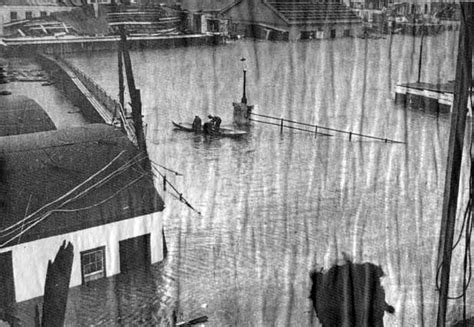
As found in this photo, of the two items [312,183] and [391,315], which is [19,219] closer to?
[312,183]

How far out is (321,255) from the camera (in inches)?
50.9

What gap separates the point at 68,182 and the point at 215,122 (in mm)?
333

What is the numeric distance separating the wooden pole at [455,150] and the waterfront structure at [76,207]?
62cm

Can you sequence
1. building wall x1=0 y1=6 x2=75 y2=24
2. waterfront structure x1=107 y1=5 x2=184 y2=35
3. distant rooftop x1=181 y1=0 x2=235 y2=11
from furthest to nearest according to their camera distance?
distant rooftop x1=181 y1=0 x2=235 y2=11
waterfront structure x1=107 y1=5 x2=184 y2=35
building wall x1=0 y1=6 x2=75 y2=24

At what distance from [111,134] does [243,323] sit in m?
0.45

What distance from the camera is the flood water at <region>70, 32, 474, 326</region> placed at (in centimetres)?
120

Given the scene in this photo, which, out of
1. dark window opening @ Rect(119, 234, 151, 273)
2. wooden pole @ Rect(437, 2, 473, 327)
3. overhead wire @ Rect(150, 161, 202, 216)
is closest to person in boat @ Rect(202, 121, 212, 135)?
overhead wire @ Rect(150, 161, 202, 216)

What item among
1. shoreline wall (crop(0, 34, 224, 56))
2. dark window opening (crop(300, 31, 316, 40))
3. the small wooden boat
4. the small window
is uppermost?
dark window opening (crop(300, 31, 316, 40))

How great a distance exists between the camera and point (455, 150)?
1.36 meters

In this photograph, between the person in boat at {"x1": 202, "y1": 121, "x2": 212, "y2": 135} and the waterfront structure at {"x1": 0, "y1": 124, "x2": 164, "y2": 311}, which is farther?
the person in boat at {"x1": 202, "y1": 121, "x2": 212, "y2": 135}

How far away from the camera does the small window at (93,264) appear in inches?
43.1

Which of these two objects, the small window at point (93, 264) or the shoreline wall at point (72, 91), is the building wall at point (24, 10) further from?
the small window at point (93, 264)

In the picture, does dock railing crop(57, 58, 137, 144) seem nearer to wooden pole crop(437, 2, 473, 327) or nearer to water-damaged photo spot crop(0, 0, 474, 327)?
water-damaged photo spot crop(0, 0, 474, 327)

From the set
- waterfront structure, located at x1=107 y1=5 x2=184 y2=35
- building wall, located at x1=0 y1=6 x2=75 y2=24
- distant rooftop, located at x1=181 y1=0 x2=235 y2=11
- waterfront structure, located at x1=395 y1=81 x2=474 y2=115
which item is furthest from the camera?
waterfront structure, located at x1=395 y1=81 x2=474 y2=115
